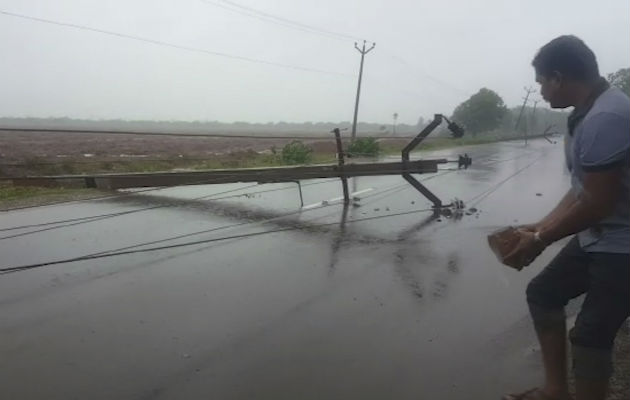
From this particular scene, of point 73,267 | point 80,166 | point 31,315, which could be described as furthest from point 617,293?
point 80,166

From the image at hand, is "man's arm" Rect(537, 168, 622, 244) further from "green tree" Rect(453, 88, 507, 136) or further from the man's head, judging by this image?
"green tree" Rect(453, 88, 507, 136)

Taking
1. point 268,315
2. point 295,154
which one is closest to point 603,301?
point 268,315

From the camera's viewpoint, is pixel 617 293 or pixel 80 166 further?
pixel 80 166

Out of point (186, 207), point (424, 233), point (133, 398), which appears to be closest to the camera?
point (133, 398)

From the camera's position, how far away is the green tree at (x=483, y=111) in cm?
6648

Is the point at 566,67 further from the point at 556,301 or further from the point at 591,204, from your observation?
the point at 556,301

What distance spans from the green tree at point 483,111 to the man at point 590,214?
220ft

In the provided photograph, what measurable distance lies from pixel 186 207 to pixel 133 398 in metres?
7.04

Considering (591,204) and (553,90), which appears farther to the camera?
(553,90)

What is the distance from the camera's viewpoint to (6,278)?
530 cm

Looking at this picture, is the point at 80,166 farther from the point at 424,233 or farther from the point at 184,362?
the point at 184,362

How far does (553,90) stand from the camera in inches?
86.8

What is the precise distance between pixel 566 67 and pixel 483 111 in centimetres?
6919

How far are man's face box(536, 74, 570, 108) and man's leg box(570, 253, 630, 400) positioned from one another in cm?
72
